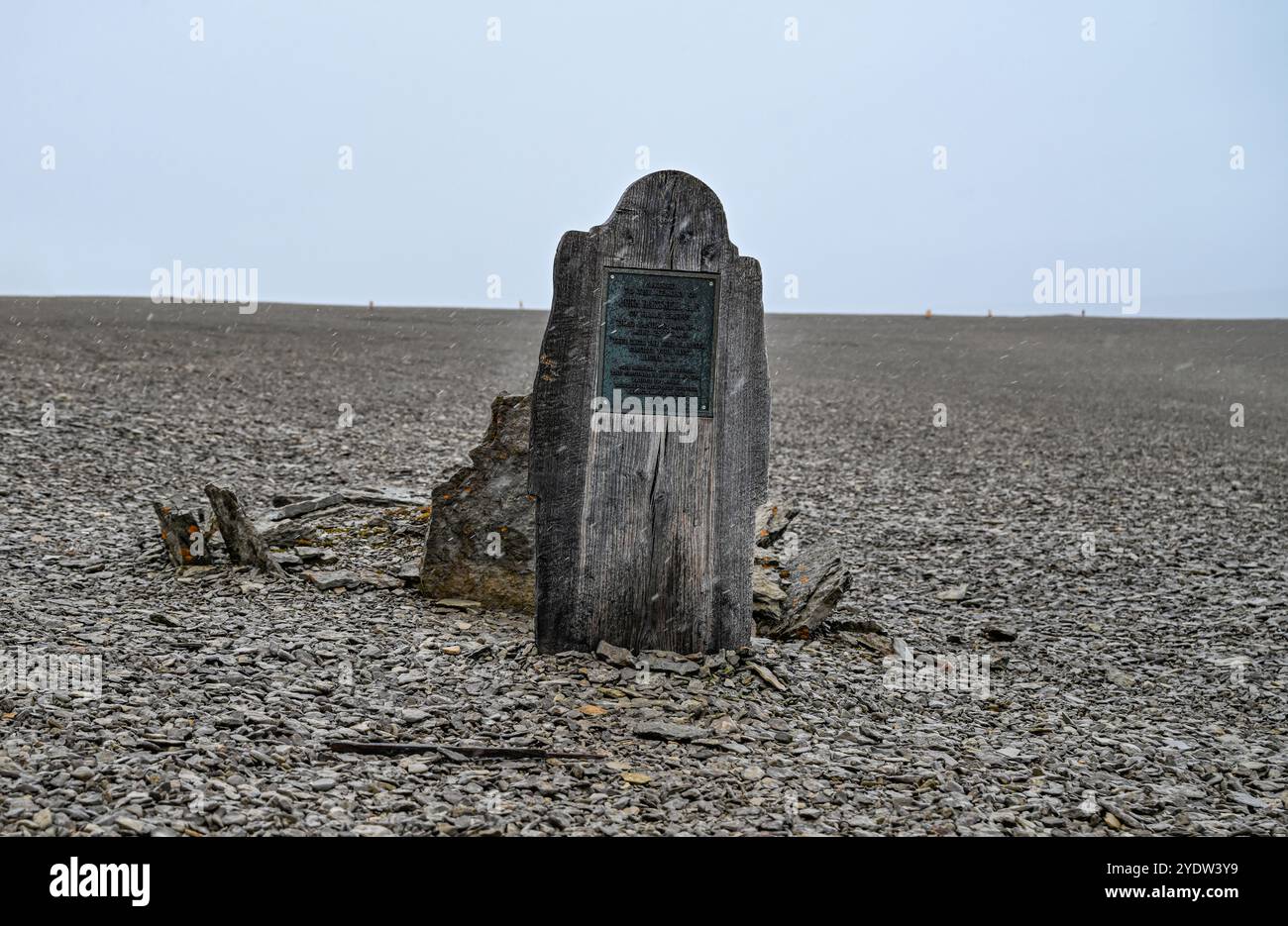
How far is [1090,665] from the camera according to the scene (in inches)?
288

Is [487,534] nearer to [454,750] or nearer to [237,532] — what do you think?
[237,532]

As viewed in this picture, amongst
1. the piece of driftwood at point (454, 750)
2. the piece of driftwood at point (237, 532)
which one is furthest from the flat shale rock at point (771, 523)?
the piece of driftwood at point (454, 750)

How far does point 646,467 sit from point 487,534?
5.93ft

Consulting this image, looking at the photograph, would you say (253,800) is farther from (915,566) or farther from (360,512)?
(915,566)

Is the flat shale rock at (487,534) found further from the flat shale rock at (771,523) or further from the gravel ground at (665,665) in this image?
the flat shale rock at (771,523)

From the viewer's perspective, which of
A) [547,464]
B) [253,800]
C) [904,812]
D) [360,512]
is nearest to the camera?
[253,800]

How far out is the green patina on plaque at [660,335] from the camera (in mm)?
5980

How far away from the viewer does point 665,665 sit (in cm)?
595

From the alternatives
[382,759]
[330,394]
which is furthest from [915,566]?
[330,394]

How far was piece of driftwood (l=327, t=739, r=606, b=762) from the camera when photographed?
4.82 m

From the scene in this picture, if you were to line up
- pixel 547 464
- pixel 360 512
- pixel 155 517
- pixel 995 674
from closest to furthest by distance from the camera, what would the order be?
pixel 547 464 < pixel 995 674 < pixel 360 512 < pixel 155 517

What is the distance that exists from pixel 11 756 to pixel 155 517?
5.59 meters

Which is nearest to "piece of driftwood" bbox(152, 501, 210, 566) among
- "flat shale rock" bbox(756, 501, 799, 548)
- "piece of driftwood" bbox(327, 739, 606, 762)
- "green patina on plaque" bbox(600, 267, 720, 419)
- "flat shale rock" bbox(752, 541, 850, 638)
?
"piece of driftwood" bbox(327, 739, 606, 762)

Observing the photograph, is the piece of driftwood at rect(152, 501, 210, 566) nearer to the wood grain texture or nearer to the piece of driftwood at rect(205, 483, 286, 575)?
the piece of driftwood at rect(205, 483, 286, 575)
